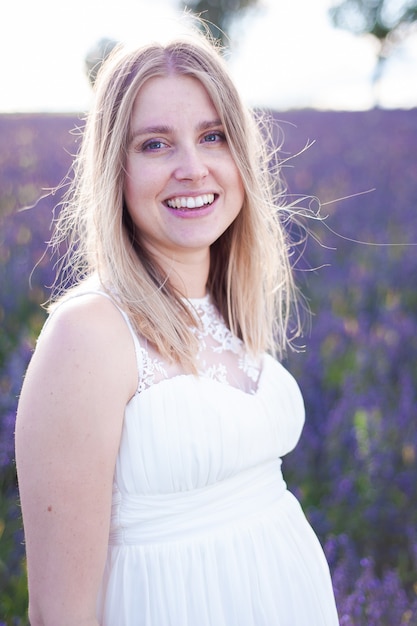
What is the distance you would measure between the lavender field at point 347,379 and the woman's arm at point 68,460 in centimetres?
79

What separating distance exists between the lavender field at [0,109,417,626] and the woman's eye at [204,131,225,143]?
1197 mm

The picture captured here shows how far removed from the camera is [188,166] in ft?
5.75

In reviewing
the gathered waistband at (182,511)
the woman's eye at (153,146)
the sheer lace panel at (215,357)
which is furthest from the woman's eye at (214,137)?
the gathered waistband at (182,511)

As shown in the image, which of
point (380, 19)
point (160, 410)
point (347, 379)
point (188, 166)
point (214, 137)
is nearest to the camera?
point (160, 410)

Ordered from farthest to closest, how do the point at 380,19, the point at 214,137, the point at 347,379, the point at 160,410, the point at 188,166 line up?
the point at 380,19
the point at 347,379
the point at 214,137
the point at 188,166
the point at 160,410

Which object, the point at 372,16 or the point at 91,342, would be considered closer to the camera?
the point at 91,342

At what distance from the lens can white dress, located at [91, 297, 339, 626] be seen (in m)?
1.62

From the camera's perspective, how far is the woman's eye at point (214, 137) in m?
1.85

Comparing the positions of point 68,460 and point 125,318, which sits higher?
point 125,318

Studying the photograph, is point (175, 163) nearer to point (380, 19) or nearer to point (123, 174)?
point (123, 174)

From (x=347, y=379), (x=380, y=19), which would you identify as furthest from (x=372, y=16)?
(x=347, y=379)

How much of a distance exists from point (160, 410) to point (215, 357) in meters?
0.35

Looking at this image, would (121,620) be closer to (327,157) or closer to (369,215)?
(369,215)

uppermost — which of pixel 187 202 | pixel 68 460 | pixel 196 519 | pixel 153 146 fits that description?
pixel 153 146
